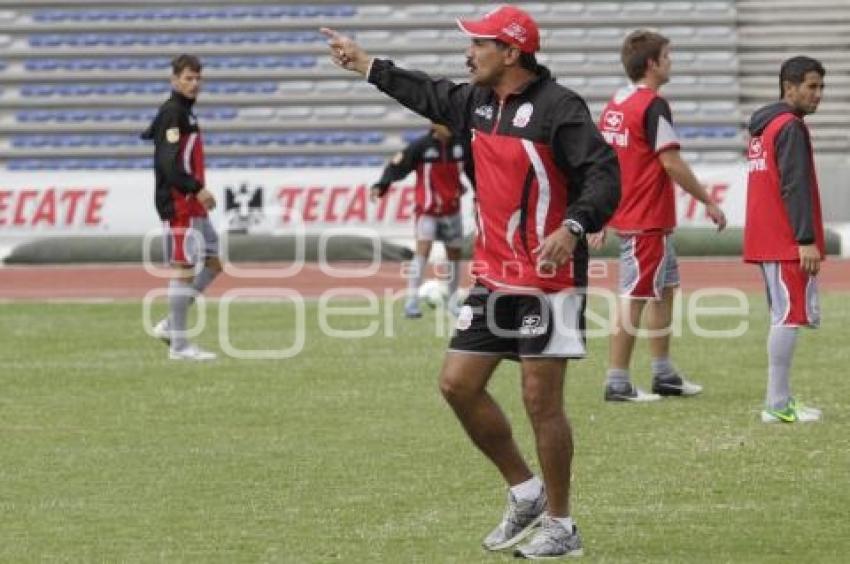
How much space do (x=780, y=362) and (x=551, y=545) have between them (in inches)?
146

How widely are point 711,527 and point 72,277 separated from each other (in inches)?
678

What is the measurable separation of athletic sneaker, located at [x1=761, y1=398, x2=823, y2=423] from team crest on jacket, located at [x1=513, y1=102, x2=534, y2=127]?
155 inches

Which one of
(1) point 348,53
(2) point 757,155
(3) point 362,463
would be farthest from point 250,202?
(1) point 348,53

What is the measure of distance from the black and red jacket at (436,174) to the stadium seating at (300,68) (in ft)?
38.8

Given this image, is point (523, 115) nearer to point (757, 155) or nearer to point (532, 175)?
point (532, 175)

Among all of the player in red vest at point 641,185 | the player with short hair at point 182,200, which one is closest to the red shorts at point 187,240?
the player with short hair at point 182,200

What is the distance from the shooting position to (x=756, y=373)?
13109 millimetres

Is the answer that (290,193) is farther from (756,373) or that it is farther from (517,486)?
(517,486)

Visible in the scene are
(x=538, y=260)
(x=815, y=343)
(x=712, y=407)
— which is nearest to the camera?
(x=538, y=260)

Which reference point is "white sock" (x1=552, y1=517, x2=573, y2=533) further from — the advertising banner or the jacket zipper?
the advertising banner

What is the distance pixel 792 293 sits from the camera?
1020cm

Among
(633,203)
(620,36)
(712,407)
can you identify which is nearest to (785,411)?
(712,407)

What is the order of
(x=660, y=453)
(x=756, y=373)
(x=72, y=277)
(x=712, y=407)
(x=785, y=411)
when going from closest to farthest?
1. (x=660, y=453)
2. (x=785, y=411)
3. (x=712, y=407)
4. (x=756, y=373)
5. (x=72, y=277)

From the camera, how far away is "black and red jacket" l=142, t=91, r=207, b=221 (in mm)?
13836
